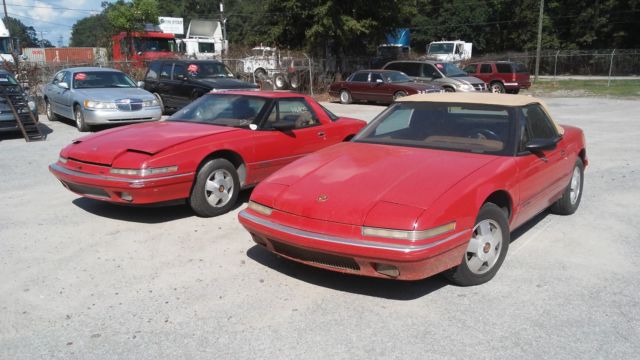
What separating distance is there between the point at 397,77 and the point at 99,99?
40.0 feet

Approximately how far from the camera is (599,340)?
3.32m

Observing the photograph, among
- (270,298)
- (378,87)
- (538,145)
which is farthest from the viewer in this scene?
(378,87)

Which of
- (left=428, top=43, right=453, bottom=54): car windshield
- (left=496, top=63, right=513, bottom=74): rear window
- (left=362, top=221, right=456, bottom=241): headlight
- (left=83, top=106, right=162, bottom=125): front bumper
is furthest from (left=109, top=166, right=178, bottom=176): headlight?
(left=428, top=43, right=453, bottom=54): car windshield

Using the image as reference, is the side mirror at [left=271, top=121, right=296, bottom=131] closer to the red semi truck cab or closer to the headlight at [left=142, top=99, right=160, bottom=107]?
the headlight at [left=142, top=99, right=160, bottom=107]

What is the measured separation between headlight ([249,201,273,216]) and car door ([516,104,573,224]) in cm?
205

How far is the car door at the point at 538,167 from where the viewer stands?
460 cm

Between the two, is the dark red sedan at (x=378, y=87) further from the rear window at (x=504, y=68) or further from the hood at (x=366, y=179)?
the hood at (x=366, y=179)

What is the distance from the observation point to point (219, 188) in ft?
19.9

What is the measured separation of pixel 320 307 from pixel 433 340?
33.1 inches

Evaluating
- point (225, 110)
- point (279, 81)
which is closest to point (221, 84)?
point (225, 110)

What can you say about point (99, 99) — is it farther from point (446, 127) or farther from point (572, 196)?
point (572, 196)

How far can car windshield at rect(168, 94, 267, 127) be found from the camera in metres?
6.72

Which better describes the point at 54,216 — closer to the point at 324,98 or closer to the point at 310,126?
the point at 310,126

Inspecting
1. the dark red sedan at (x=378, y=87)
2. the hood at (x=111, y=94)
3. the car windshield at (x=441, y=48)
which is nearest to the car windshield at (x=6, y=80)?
the hood at (x=111, y=94)
